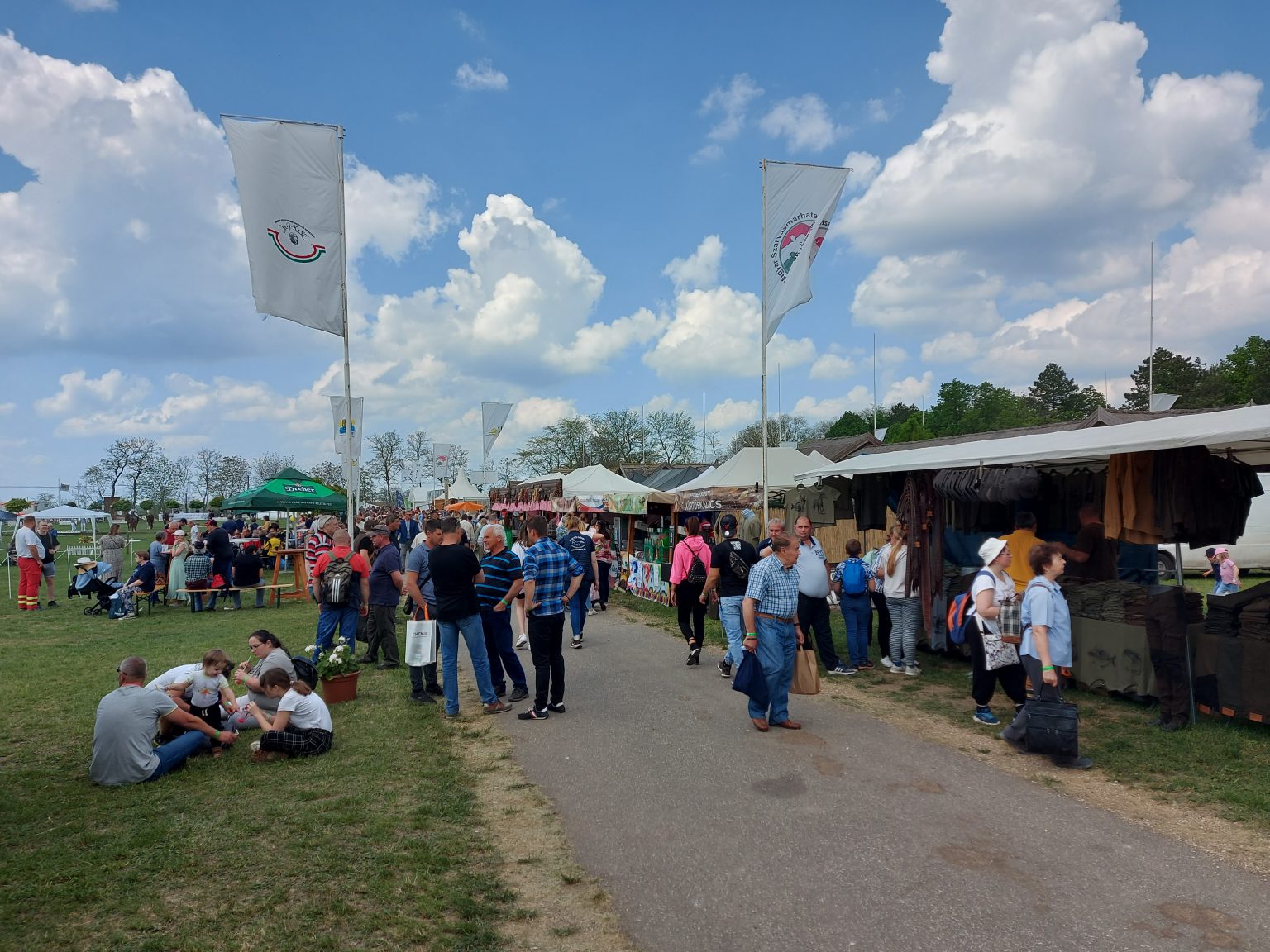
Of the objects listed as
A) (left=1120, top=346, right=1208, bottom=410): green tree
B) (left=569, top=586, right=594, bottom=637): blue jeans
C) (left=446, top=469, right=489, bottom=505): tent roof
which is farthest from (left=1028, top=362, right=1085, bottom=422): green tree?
(left=569, top=586, right=594, bottom=637): blue jeans

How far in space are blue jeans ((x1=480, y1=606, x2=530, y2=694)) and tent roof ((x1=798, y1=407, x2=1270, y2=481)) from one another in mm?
4836

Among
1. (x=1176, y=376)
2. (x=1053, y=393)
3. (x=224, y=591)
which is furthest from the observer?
(x=1053, y=393)

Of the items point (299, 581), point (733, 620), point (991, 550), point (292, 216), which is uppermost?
point (292, 216)

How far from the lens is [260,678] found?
6312mm

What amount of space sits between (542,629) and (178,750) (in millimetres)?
2905

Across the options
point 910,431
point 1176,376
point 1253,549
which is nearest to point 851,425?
point 910,431

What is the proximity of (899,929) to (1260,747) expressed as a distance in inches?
163

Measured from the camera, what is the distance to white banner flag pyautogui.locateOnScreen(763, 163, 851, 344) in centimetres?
1173

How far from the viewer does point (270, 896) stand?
3.68 m

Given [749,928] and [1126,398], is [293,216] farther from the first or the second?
[1126,398]

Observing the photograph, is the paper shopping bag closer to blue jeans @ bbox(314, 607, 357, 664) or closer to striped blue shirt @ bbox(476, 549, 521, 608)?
striped blue shirt @ bbox(476, 549, 521, 608)

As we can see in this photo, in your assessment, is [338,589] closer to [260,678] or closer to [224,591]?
[260,678]

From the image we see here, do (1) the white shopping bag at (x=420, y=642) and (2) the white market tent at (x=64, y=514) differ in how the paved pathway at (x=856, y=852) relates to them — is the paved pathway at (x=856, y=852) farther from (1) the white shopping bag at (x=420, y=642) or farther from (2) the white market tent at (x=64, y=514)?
(2) the white market tent at (x=64, y=514)

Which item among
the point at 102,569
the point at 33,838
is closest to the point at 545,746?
the point at 33,838
